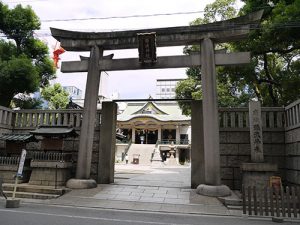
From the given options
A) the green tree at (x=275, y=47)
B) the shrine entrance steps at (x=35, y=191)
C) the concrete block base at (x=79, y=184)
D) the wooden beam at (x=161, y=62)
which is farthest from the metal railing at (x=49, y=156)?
the green tree at (x=275, y=47)

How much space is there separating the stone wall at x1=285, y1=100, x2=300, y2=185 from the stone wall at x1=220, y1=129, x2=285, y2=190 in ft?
1.05

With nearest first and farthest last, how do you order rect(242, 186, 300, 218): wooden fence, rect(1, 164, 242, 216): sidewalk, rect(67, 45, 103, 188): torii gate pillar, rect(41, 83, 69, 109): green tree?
rect(242, 186, 300, 218): wooden fence, rect(1, 164, 242, 216): sidewalk, rect(67, 45, 103, 188): torii gate pillar, rect(41, 83, 69, 109): green tree

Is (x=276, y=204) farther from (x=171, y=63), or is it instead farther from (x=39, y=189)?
(x=39, y=189)

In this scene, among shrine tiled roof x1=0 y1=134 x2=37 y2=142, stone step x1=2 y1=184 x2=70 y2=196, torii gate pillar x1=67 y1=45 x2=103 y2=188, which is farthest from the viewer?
shrine tiled roof x1=0 y1=134 x2=37 y2=142

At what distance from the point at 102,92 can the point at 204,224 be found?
50042 millimetres

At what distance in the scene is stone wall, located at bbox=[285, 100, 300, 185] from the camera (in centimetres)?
964

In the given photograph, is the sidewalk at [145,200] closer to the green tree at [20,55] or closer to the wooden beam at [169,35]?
the wooden beam at [169,35]

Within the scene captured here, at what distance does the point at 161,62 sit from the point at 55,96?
21.5m

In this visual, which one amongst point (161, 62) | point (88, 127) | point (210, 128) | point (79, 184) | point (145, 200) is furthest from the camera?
point (161, 62)

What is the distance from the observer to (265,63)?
593 inches

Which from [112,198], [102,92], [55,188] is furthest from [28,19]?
[102,92]

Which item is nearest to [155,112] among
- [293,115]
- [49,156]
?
[49,156]

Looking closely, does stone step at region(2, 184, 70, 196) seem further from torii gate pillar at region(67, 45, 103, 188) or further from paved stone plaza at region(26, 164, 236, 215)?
torii gate pillar at region(67, 45, 103, 188)

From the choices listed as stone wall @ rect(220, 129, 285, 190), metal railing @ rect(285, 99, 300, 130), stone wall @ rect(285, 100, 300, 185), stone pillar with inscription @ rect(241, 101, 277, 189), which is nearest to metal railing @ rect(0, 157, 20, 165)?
stone wall @ rect(220, 129, 285, 190)
